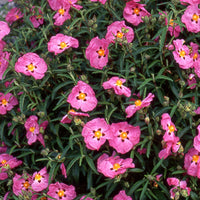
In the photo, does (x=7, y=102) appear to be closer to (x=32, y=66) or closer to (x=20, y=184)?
(x=32, y=66)

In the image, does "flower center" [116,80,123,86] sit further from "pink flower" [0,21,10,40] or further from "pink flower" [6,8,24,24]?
"pink flower" [6,8,24,24]

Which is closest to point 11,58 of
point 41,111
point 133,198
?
point 41,111

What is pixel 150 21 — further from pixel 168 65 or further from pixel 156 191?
pixel 156 191

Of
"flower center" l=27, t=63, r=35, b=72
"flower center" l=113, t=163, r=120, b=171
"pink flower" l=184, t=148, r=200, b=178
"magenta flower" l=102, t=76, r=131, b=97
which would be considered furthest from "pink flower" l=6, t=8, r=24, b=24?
"pink flower" l=184, t=148, r=200, b=178

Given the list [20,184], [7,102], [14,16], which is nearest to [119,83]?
[7,102]

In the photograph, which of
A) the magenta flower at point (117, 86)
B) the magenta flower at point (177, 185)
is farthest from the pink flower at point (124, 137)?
the magenta flower at point (177, 185)

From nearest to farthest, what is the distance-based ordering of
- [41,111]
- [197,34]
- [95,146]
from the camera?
[95,146]
[41,111]
[197,34]

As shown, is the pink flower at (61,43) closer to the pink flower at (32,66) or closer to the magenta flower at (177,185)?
the pink flower at (32,66)

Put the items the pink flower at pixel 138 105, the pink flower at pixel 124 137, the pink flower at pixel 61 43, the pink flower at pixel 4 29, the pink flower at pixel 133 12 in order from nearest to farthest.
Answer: the pink flower at pixel 138 105, the pink flower at pixel 124 137, the pink flower at pixel 61 43, the pink flower at pixel 133 12, the pink flower at pixel 4 29
